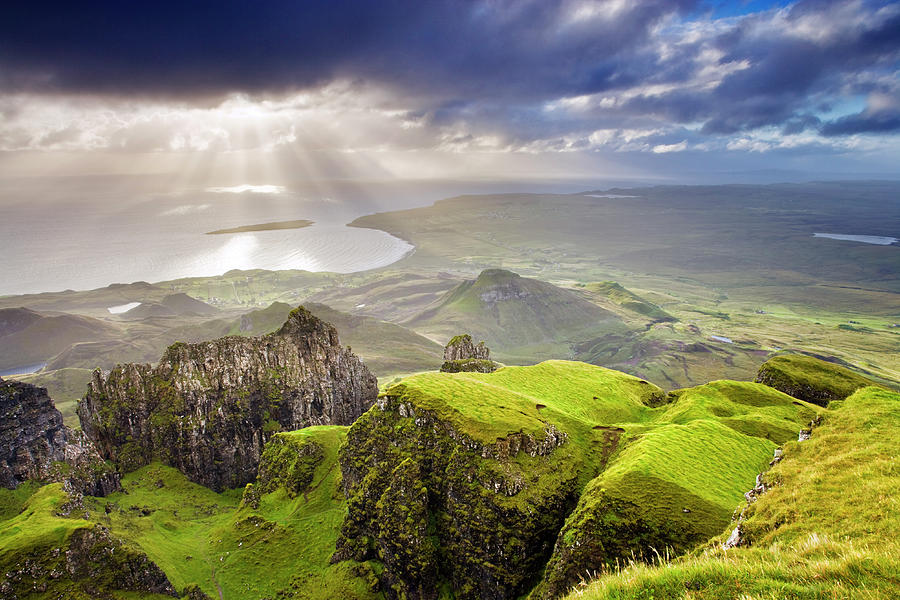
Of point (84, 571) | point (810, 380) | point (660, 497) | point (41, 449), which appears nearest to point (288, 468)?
point (84, 571)

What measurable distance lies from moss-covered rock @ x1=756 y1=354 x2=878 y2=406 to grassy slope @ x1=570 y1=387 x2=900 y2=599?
43624 millimetres

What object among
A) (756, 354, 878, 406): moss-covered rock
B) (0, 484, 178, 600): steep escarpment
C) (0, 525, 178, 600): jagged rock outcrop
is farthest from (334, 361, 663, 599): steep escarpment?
(756, 354, 878, 406): moss-covered rock

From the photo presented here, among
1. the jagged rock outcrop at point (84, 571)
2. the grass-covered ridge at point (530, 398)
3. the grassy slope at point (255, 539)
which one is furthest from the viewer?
the grassy slope at point (255, 539)

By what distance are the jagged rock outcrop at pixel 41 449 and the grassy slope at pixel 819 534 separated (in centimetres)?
9786

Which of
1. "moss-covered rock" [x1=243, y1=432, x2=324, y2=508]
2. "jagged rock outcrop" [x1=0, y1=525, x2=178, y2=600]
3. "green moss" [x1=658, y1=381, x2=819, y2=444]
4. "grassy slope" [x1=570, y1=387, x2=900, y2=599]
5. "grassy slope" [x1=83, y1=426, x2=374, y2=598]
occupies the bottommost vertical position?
"grassy slope" [x1=83, y1=426, x2=374, y2=598]

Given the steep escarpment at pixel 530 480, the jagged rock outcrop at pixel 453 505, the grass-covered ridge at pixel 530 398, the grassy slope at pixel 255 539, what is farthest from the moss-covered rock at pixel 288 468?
the grass-covered ridge at pixel 530 398

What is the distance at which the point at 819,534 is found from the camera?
17469mm

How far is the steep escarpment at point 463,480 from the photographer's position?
4241 cm

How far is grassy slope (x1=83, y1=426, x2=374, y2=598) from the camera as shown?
57.3 metres

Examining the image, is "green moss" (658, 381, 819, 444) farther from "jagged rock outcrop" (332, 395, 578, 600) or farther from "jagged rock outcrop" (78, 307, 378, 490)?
"jagged rock outcrop" (78, 307, 378, 490)

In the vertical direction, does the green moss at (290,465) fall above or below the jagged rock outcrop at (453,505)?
below

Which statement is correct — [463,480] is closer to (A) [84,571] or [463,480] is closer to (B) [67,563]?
(A) [84,571]

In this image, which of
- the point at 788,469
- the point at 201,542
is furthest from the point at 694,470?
the point at 201,542

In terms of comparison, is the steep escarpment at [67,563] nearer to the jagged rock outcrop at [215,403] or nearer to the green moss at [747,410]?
the jagged rock outcrop at [215,403]
